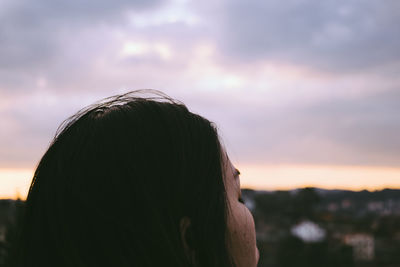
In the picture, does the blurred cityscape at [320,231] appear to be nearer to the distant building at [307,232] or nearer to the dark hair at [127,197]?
the distant building at [307,232]

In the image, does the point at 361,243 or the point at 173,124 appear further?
the point at 361,243

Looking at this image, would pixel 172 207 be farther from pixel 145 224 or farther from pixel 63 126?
pixel 63 126

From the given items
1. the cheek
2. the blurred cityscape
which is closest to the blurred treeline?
the blurred cityscape

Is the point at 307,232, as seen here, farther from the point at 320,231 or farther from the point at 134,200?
the point at 134,200

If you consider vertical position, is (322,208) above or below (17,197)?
below

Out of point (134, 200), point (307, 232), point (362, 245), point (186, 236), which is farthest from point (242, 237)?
point (362, 245)

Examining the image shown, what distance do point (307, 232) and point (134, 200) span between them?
40.1 meters

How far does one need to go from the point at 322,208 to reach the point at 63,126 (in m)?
45.6

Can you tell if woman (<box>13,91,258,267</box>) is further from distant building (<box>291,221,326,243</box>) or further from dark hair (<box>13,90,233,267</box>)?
distant building (<box>291,221,326,243</box>)

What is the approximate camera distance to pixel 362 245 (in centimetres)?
4619

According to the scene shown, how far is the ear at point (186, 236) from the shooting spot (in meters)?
1.15

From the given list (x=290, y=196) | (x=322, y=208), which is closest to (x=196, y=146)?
(x=290, y=196)

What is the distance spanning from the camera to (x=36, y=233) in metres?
1.19

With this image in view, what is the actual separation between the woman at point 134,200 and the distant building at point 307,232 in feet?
129
